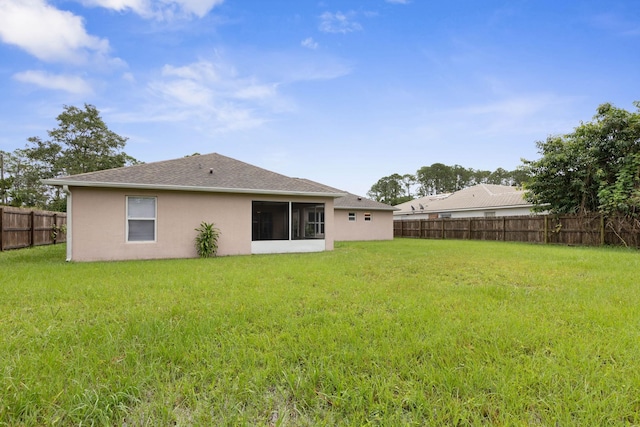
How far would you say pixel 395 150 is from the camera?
21031mm

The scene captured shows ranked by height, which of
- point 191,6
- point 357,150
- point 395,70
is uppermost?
point 191,6

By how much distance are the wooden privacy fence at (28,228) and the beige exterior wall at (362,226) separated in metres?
15.1

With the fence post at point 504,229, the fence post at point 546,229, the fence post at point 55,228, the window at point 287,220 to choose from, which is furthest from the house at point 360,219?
the fence post at point 55,228

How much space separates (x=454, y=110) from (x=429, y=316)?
1338cm

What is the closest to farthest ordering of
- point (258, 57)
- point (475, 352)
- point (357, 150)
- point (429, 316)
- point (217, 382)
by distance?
point (217, 382) → point (475, 352) → point (429, 316) → point (258, 57) → point (357, 150)

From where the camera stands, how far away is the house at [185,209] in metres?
9.32

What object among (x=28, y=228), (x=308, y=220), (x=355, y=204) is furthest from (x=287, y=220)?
(x=28, y=228)

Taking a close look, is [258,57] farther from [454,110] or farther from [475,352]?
[475,352]

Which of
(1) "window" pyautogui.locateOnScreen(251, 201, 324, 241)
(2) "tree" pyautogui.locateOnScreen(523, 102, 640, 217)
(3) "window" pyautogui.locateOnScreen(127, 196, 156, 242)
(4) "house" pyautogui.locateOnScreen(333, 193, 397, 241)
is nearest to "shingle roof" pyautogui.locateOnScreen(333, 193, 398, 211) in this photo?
(4) "house" pyautogui.locateOnScreen(333, 193, 397, 241)

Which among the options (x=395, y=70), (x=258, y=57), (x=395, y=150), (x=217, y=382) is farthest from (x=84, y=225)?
(x=395, y=150)

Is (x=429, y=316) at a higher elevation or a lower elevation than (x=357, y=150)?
lower

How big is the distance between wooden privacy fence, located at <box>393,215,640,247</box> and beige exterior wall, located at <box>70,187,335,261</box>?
13271 millimetres

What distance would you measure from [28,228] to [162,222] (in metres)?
8.04

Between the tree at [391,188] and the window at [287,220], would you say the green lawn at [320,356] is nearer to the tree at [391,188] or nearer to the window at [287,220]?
the window at [287,220]
